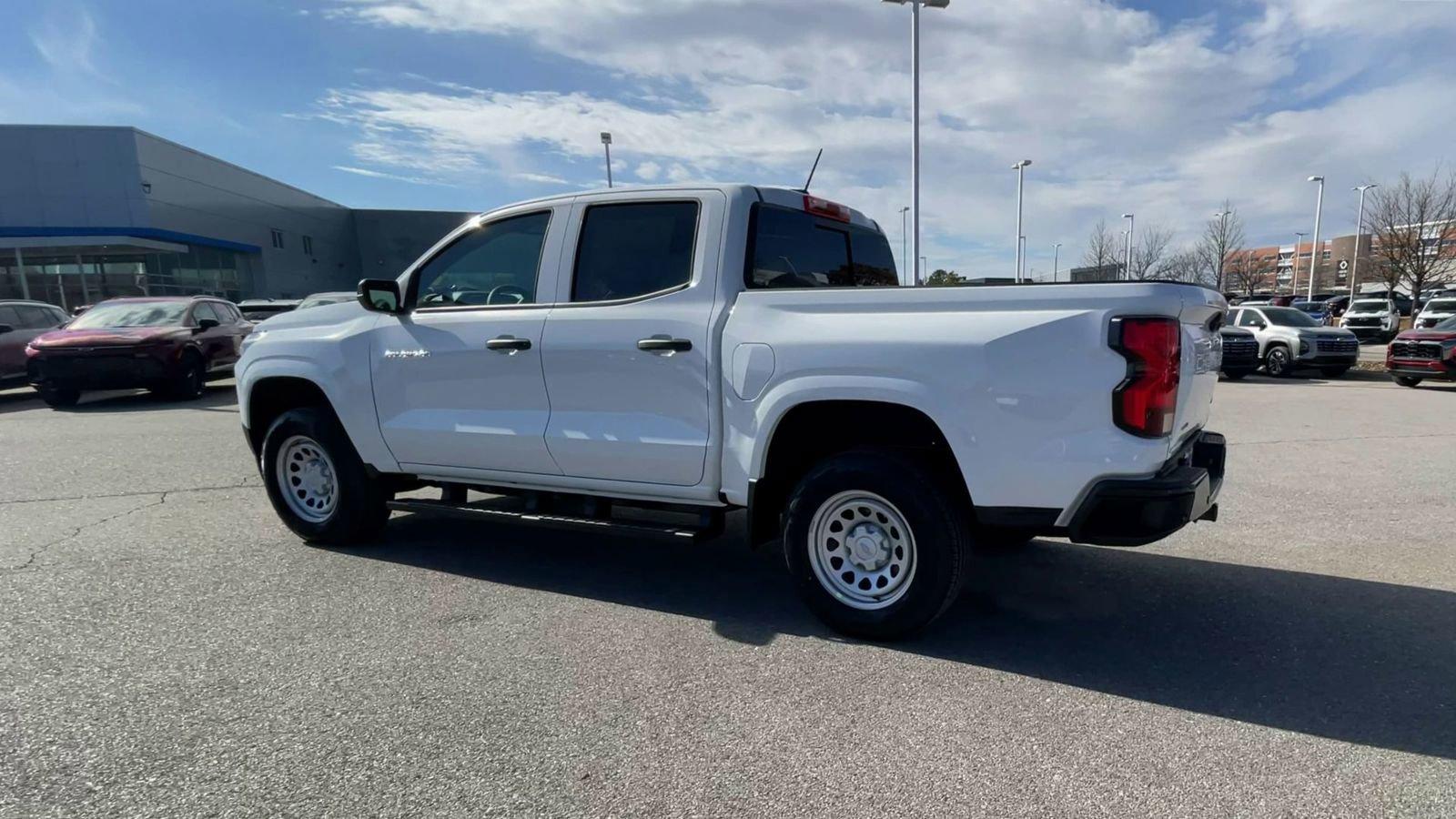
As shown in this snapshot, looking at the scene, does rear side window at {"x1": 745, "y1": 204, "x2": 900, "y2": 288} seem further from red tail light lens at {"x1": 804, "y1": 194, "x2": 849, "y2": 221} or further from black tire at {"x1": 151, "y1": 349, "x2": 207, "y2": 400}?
black tire at {"x1": 151, "y1": 349, "x2": 207, "y2": 400}

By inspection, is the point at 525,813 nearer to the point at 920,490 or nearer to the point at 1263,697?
the point at 920,490

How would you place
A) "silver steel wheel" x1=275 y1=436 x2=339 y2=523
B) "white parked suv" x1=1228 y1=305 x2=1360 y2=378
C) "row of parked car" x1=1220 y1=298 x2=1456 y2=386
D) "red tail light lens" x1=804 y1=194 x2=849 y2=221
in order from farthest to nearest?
"white parked suv" x1=1228 y1=305 x2=1360 y2=378, "row of parked car" x1=1220 y1=298 x2=1456 y2=386, "silver steel wheel" x1=275 y1=436 x2=339 y2=523, "red tail light lens" x1=804 y1=194 x2=849 y2=221

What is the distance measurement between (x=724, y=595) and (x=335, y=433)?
2.61 meters

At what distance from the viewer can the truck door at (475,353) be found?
167 inches

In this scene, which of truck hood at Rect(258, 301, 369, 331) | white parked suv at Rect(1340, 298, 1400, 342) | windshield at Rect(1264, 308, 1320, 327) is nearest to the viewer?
truck hood at Rect(258, 301, 369, 331)

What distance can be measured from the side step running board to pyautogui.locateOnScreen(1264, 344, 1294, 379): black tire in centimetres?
1738

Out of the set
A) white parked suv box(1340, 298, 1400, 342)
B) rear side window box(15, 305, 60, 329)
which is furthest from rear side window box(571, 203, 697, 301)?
white parked suv box(1340, 298, 1400, 342)

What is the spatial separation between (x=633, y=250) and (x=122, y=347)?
11.2 m

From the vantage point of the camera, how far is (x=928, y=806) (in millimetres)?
2438

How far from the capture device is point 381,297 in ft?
15.1

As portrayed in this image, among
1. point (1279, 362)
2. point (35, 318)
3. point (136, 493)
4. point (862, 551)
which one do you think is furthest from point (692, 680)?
point (1279, 362)

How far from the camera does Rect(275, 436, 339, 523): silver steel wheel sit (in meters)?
5.09

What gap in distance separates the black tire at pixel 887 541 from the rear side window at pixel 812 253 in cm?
105

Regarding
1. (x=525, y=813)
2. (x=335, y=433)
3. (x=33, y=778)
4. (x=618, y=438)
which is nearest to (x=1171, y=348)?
(x=618, y=438)
